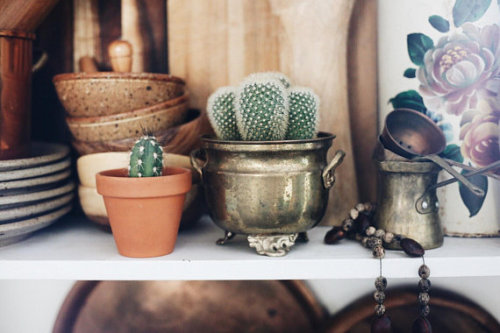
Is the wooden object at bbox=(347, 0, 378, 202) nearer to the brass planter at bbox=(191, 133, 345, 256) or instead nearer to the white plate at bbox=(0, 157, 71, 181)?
the brass planter at bbox=(191, 133, 345, 256)

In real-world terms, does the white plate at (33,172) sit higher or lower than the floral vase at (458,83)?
lower

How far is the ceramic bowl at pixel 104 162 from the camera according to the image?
2.39 feet

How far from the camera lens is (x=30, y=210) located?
674 mm

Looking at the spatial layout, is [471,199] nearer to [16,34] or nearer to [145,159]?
[145,159]

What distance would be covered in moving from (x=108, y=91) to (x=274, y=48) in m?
0.31

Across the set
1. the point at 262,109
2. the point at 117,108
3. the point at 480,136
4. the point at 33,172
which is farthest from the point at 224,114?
the point at 480,136

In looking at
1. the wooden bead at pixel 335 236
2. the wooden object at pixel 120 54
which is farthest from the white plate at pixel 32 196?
the wooden bead at pixel 335 236

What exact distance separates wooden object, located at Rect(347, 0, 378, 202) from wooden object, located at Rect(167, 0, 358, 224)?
0.05ft

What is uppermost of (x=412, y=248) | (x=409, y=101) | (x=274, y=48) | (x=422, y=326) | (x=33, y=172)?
(x=274, y=48)

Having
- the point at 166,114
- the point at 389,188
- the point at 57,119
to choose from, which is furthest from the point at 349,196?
the point at 57,119

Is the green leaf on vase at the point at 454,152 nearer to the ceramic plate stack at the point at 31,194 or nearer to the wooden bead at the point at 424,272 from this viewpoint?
the wooden bead at the point at 424,272

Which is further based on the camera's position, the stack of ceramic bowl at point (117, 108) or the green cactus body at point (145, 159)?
the stack of ceramic bowl at point (117, 108)

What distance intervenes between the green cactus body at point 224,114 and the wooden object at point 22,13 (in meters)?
0.31

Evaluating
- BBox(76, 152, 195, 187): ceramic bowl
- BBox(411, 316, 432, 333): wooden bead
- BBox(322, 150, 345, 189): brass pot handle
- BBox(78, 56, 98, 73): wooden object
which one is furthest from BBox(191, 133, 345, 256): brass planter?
BBox(78, 56, 98, 73): wooden object
